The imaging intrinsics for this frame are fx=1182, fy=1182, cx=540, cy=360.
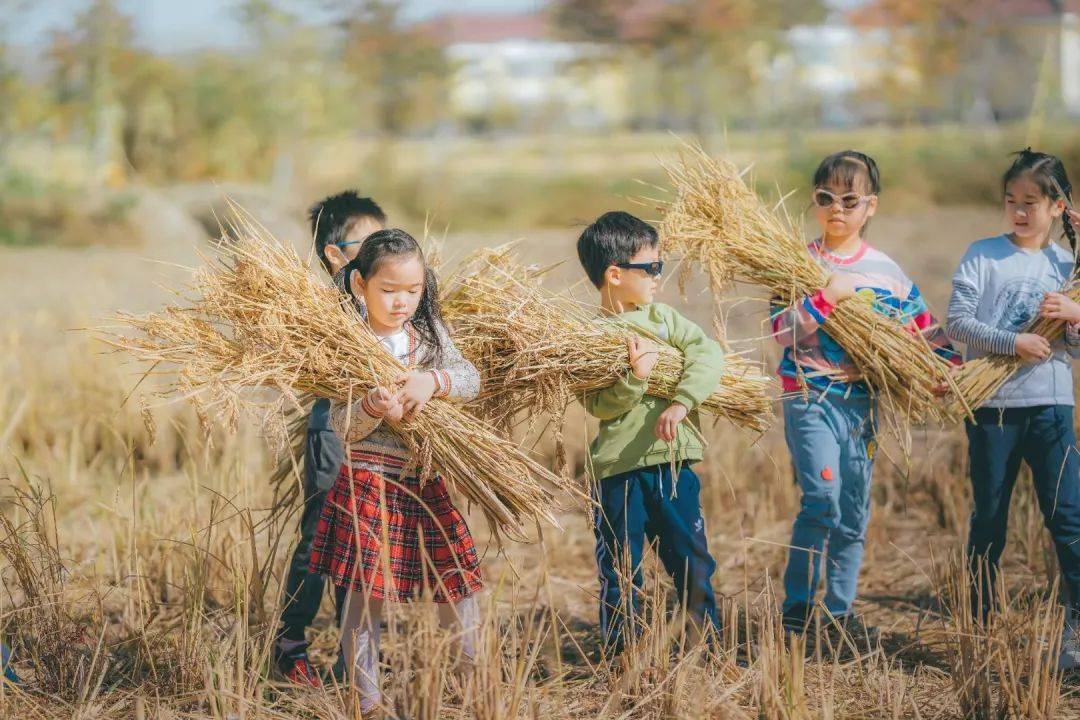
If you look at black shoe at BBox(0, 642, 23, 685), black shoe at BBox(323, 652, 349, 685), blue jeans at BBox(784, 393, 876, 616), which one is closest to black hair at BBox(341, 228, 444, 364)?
black shoe at BBox(323, 652, 349, 685)

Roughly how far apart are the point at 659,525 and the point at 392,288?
994 millimetres

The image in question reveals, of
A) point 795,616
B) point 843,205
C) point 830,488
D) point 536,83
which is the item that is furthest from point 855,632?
point 536,83

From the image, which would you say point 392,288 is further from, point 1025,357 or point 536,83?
point 536,83

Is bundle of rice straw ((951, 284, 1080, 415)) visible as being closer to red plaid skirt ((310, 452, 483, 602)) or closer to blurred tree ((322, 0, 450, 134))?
red plaid skirt ((310, 452, 483, 602))

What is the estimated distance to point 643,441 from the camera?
318 centimetres

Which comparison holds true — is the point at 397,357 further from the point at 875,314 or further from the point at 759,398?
the point at 875,314

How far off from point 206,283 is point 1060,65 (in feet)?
52.7

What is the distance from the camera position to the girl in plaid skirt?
2.87 metres

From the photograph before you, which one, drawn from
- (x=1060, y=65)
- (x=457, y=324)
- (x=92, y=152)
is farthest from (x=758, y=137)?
(x=457, y=324)

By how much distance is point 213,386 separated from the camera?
274 cm

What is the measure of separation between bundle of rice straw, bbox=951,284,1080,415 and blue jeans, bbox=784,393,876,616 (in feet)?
0.90

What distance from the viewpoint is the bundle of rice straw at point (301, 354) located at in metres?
2.83

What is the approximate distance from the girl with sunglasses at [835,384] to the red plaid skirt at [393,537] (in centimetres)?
100

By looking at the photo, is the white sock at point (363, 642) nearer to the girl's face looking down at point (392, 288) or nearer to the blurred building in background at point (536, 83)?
the girl's face looking down at point (392, 288)
